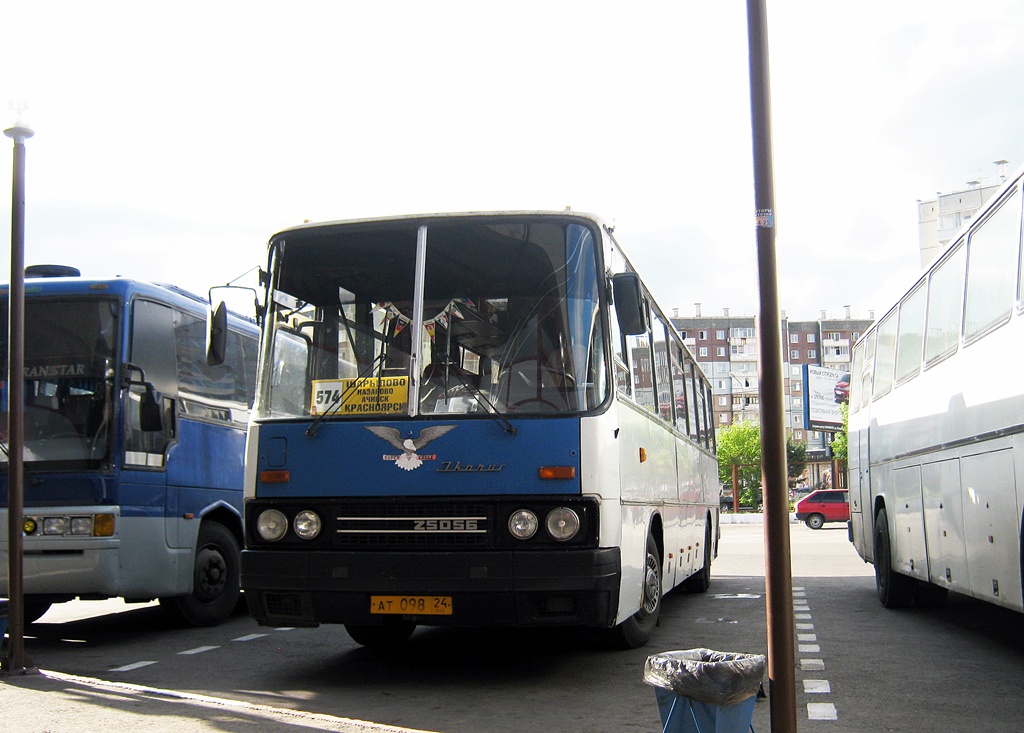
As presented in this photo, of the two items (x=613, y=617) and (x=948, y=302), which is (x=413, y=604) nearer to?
(x=613, y=617)

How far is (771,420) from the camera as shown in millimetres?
5105

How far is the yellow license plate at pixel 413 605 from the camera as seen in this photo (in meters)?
7.12

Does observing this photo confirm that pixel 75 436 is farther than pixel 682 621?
No

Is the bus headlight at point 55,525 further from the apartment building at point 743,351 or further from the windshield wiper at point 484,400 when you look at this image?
the apartment building at point 743,351

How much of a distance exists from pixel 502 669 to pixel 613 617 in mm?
1571

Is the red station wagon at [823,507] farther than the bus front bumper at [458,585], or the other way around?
the red station wagon at [823,507]

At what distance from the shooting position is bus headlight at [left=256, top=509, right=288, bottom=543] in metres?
7.48

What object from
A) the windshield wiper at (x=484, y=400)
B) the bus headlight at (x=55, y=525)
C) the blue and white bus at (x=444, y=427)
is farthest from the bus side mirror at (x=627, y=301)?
the bus headlight at (x=55, y=525)

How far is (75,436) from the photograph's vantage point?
384 inches

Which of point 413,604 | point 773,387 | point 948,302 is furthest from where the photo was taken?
point 948,302

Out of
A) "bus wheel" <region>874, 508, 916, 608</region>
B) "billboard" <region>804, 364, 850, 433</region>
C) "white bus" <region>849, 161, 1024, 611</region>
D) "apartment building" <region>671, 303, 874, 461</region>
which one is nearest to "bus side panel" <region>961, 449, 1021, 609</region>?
"white bus" <region>849, 161, 1024, 611</region>

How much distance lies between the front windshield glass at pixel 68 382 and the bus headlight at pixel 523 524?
4427mm

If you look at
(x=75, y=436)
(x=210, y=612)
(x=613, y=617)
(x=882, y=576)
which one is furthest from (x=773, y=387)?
(x=882, y=576)

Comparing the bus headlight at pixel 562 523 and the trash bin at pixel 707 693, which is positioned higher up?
the bus headlight at pixel 562 523
